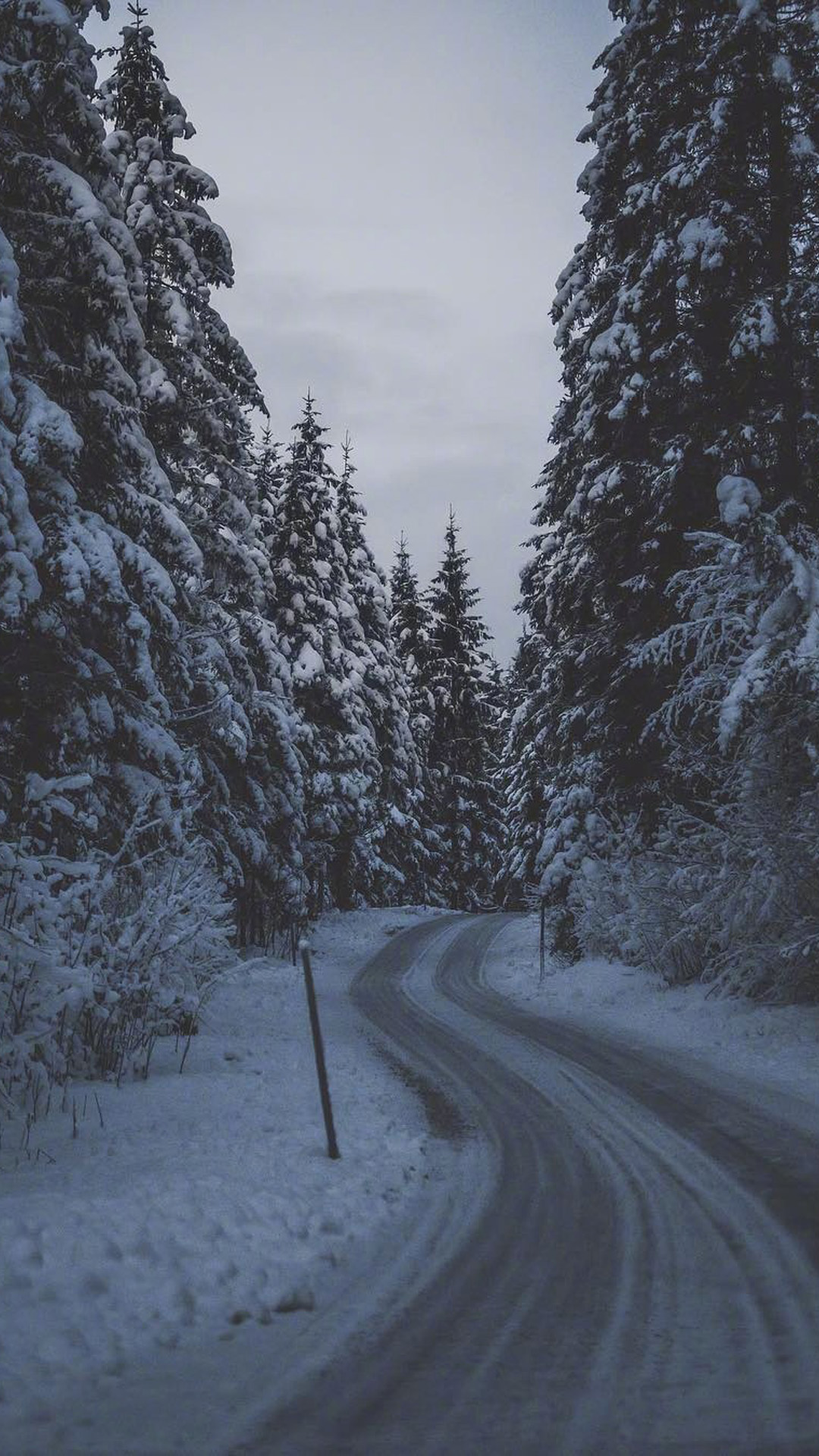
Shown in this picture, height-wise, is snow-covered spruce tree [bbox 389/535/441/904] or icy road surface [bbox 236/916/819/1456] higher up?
snow-covered spruce tree [bbox 389/535/441/904]

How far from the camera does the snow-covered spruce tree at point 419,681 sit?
39.6 m

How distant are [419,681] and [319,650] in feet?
47.1

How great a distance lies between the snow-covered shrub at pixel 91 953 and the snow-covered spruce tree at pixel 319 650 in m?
15.4

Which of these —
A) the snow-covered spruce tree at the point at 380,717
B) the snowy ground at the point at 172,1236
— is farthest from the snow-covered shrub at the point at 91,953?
the snow-covered spruce tree at the point at 380,717

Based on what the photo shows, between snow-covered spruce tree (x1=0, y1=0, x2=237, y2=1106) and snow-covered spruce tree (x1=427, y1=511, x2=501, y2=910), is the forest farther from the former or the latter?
snow-covered spruce tree (x1=427, y1=511, x2=501, y2=910)

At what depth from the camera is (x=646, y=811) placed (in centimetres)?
1434

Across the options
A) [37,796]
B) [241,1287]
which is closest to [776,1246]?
[241,1287]

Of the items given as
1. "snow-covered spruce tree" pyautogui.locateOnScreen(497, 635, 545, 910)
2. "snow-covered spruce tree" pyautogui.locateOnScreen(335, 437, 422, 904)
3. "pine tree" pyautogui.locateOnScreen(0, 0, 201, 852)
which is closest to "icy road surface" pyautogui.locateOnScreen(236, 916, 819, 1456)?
"pine tree" pyautogui.locateOnScreen(0, 0, 201, 852)

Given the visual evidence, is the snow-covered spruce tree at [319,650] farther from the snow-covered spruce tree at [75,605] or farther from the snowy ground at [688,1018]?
the snow-covered spruce tree at [75,605]

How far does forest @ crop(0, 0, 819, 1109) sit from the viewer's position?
352 inches

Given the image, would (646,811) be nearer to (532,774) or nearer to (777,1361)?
(777,1361)

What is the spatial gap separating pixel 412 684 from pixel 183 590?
1131 inches

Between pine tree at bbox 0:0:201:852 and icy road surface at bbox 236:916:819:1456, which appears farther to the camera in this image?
pine tree at bbox 0:0:201:852

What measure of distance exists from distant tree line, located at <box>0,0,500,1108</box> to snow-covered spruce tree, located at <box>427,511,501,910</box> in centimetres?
1988
